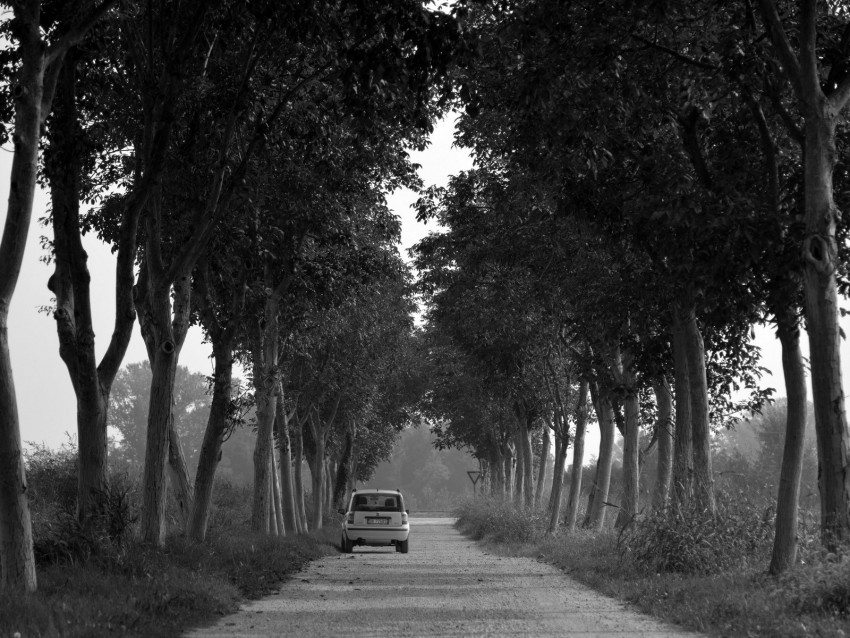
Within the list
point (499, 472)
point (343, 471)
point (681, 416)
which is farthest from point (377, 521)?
point (499, 472)

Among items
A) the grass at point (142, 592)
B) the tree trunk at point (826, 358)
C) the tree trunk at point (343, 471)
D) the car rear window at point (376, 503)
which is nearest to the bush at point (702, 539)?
the tree trunk at point (826, 358)

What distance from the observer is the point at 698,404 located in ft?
54.3

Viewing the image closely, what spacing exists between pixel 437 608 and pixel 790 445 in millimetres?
4706

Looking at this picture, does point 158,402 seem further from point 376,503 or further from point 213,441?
point 376,503

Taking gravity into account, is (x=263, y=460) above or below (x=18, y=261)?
below

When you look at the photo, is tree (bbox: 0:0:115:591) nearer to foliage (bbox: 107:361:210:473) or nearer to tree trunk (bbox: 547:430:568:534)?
tree trunk (bbox: 547:430:568:534)

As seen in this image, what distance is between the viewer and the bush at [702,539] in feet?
48.0

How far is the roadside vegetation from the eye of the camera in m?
8.95

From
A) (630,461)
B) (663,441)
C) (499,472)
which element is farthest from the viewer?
(499,472)

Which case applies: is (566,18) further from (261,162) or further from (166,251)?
(166,251)

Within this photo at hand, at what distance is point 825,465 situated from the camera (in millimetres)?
11031

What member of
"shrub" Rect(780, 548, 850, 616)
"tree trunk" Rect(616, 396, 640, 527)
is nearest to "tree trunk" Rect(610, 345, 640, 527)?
"tree trunk" Rect(616, 396, 640, 527)

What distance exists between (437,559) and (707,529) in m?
10.4

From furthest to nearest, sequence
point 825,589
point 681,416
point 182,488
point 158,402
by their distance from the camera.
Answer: point 182,488 → point 681,416 → point 158,402 → point 825,589
